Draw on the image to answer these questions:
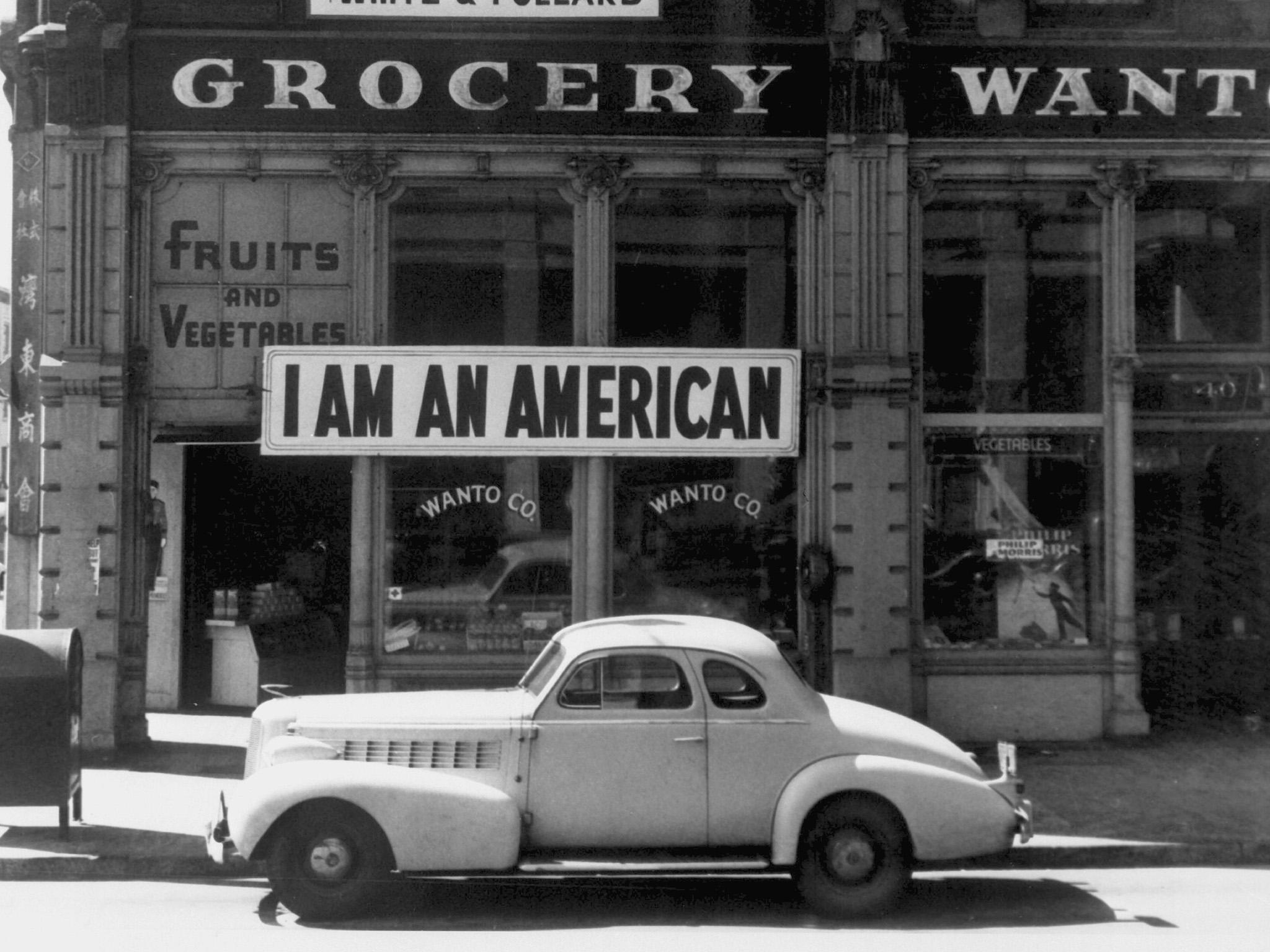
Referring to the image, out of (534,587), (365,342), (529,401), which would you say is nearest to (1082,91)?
(529,401)

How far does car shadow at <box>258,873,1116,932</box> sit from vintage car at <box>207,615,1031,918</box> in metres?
0.21

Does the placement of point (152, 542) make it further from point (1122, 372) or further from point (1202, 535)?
point (1202, 535)

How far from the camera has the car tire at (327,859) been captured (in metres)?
7.55

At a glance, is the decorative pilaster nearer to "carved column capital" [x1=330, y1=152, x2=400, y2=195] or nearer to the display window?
the display window

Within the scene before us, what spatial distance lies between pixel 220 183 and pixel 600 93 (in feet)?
10.8

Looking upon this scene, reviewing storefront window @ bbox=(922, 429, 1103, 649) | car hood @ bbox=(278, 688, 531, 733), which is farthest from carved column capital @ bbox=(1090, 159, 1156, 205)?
car hood @ bbox=(278, 688, 531, 733)

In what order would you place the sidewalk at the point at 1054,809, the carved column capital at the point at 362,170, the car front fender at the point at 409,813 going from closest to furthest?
the car front fender at the point at 409,813 < the sidewalk at the point at 1054,809 < the carved column capital at the point at 362,170

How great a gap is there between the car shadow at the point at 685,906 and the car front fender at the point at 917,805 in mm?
380

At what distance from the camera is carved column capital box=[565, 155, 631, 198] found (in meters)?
12.5

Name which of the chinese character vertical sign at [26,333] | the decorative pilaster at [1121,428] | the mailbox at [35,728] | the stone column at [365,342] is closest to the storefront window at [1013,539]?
the decorative pilaster at [1121,428]

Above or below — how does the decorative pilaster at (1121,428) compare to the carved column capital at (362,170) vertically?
below

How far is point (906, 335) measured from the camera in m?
12.6

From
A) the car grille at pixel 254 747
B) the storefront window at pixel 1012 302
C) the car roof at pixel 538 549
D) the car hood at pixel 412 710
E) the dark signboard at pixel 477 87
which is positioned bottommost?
the car grille at pixel 254 747

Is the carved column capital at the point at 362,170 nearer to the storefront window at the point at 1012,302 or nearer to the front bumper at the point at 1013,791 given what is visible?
the storefront window at the point at 1012,302
